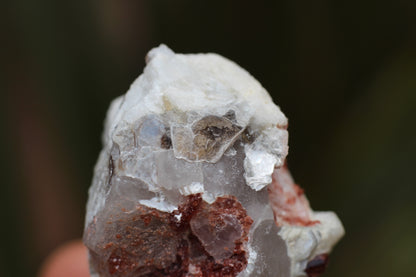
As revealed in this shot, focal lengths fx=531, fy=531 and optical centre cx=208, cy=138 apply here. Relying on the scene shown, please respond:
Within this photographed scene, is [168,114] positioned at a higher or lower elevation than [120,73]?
higher

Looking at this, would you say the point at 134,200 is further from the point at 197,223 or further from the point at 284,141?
the point at 284,141

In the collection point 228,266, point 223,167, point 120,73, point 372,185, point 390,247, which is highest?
point 223,167

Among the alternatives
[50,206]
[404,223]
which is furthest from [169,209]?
[50,206]

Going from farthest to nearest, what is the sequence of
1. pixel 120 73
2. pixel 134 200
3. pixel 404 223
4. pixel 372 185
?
pixel 120 73
pixel 372 185
pixel 404 223
pixel 134 200

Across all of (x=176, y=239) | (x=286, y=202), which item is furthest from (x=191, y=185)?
(x=286, y=202)

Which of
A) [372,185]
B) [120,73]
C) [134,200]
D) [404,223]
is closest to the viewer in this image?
[134,200]

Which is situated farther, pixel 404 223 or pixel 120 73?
pixel 120 73
